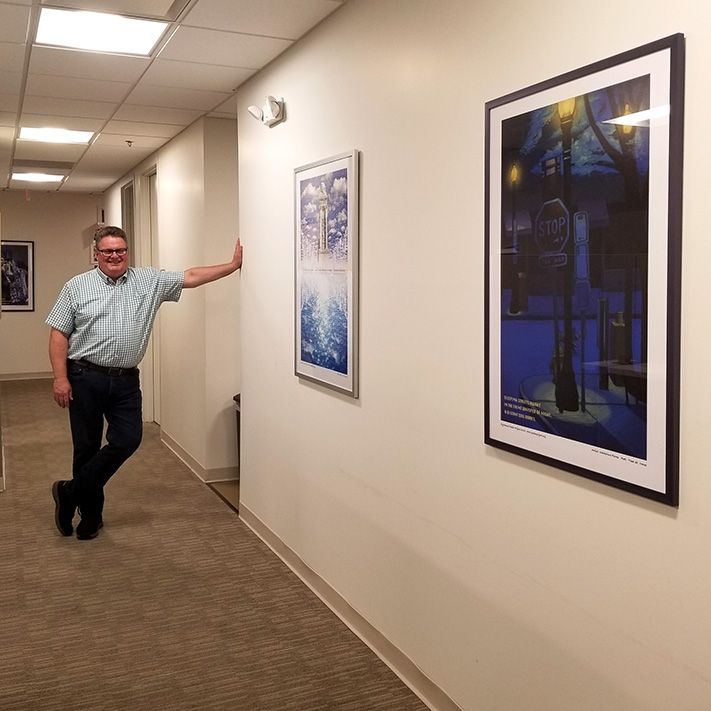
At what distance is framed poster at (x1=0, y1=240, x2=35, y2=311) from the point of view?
1111 cm

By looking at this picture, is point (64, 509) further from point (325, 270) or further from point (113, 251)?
point (325, 270)

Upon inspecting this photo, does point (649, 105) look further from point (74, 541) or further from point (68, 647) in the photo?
point (74, 541)

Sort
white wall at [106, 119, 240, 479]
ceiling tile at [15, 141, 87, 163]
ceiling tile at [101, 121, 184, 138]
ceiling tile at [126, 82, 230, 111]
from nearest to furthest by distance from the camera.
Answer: ceiling tile at [126, 82, 230, 111]
white wall at [106, 119, 240, 479]
ceiling tile at [101, 121, 184, 138]
ceiling tile at [15, 141, 87, 163]

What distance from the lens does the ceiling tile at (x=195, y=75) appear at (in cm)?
429

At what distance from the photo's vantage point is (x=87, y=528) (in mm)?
4516

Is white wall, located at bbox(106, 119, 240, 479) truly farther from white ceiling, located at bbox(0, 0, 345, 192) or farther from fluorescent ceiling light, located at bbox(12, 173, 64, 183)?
fluorescent ceiling light, located at bbox(12, 173, 64, 183)

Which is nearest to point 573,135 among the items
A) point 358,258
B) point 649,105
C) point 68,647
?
point 649,105

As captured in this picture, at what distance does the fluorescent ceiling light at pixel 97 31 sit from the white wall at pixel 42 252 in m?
7.66

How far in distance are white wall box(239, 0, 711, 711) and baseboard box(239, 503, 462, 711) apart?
4 cm

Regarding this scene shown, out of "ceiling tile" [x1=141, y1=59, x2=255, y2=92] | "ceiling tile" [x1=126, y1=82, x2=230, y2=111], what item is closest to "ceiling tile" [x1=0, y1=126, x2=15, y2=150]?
"ceiling tile" [x1=126, y1=82, x2=230, y2=111]

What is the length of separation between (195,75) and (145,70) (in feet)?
0.84

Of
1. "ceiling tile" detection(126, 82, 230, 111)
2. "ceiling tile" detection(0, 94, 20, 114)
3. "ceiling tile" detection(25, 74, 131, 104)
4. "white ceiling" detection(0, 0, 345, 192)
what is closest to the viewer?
"white ceiling" detection(0, 0, 345, 192)

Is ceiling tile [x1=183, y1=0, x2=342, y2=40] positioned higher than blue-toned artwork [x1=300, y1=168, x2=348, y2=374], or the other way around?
ceiling tile [x1=183, y1=0, x2=342, y2=40]

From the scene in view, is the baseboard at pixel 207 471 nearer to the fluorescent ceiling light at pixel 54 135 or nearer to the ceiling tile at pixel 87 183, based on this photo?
the fluorescent ceiling light at pixel 54 135
